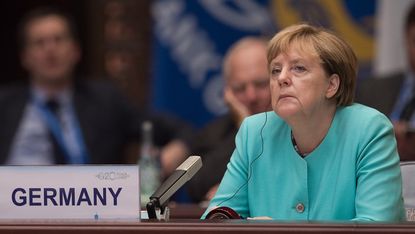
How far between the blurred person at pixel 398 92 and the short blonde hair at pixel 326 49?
7.05ft

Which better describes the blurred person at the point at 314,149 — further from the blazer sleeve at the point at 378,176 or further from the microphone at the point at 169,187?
the microphone at the point at 169,187

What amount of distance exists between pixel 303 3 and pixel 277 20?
18cm

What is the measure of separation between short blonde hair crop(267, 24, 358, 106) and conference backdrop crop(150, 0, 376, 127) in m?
3.19

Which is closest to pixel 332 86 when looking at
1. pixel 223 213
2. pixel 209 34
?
pixel 223 213

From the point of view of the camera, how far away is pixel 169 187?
306 centimetres

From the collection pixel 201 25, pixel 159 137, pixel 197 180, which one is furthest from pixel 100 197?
pixel 201 25

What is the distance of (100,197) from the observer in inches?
116

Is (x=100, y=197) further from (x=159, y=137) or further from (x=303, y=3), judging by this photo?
(x=303, y=3)

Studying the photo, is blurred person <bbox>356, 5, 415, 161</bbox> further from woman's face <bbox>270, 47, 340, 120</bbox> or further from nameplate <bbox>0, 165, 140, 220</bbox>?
nameplate <bbox>0, 165, 140, 220</bbox>

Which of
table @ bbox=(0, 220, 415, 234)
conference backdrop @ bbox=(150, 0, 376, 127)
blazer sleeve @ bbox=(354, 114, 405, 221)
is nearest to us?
table @ bbox=(0, 220, 415, 234)

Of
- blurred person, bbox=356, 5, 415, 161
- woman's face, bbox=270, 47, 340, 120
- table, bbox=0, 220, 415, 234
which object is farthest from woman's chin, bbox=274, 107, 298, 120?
blurred person, bbox=356, 5, 415, 161

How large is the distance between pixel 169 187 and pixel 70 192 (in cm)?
27

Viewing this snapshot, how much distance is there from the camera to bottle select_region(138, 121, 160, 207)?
5.76 metres

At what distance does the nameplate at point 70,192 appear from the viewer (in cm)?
295
